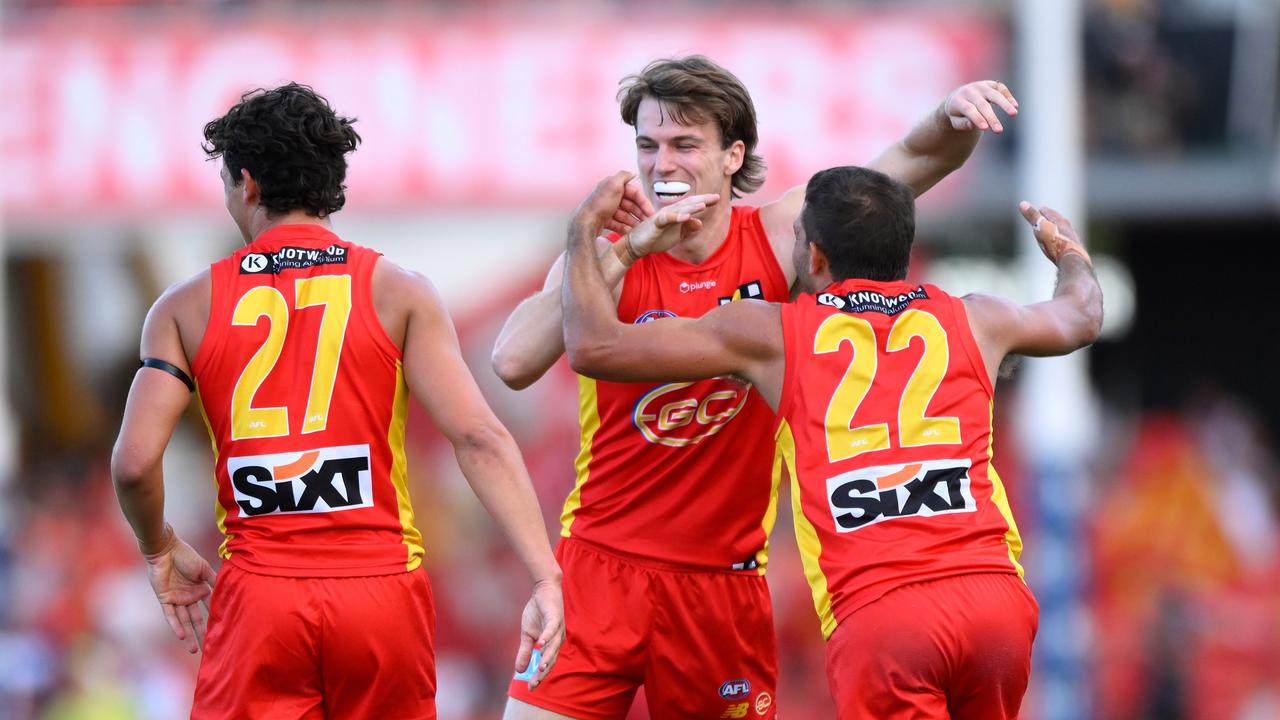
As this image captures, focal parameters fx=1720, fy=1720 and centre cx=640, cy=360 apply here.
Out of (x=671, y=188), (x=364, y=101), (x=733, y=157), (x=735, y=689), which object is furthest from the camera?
(x=364, y=101)

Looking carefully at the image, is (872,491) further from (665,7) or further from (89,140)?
(89,140)

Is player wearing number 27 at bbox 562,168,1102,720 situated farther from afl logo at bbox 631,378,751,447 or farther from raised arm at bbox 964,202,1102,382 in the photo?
afl logo at bbox 631,378,751,447

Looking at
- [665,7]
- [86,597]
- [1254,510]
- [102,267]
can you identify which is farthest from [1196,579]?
[102,267]

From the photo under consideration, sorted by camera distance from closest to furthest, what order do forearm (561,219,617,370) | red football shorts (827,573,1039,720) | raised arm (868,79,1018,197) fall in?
red football shorts (827,573,1039,720), forearm (561,219,617,370), raised arm (868,79,1018,197)

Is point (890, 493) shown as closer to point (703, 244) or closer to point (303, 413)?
point (703, 244)

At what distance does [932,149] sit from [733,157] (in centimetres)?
71

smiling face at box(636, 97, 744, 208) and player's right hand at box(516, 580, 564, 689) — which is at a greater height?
smiling face at box(636, 97, 744, 208)

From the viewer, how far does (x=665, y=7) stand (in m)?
15.0

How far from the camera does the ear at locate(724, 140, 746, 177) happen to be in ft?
19.6

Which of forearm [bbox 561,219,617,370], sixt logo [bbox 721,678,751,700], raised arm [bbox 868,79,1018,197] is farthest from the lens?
sixt logo [bbox 721,678,751,700]

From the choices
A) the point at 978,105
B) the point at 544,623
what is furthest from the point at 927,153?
the point at 544,623

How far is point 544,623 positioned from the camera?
16.0ft

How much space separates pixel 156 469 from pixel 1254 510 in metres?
12.3

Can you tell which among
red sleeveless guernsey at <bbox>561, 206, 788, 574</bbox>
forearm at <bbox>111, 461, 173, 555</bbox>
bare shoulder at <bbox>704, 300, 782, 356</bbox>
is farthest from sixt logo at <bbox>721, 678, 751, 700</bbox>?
forearm at <bbox>111, 461, 173, 555</bbox>
